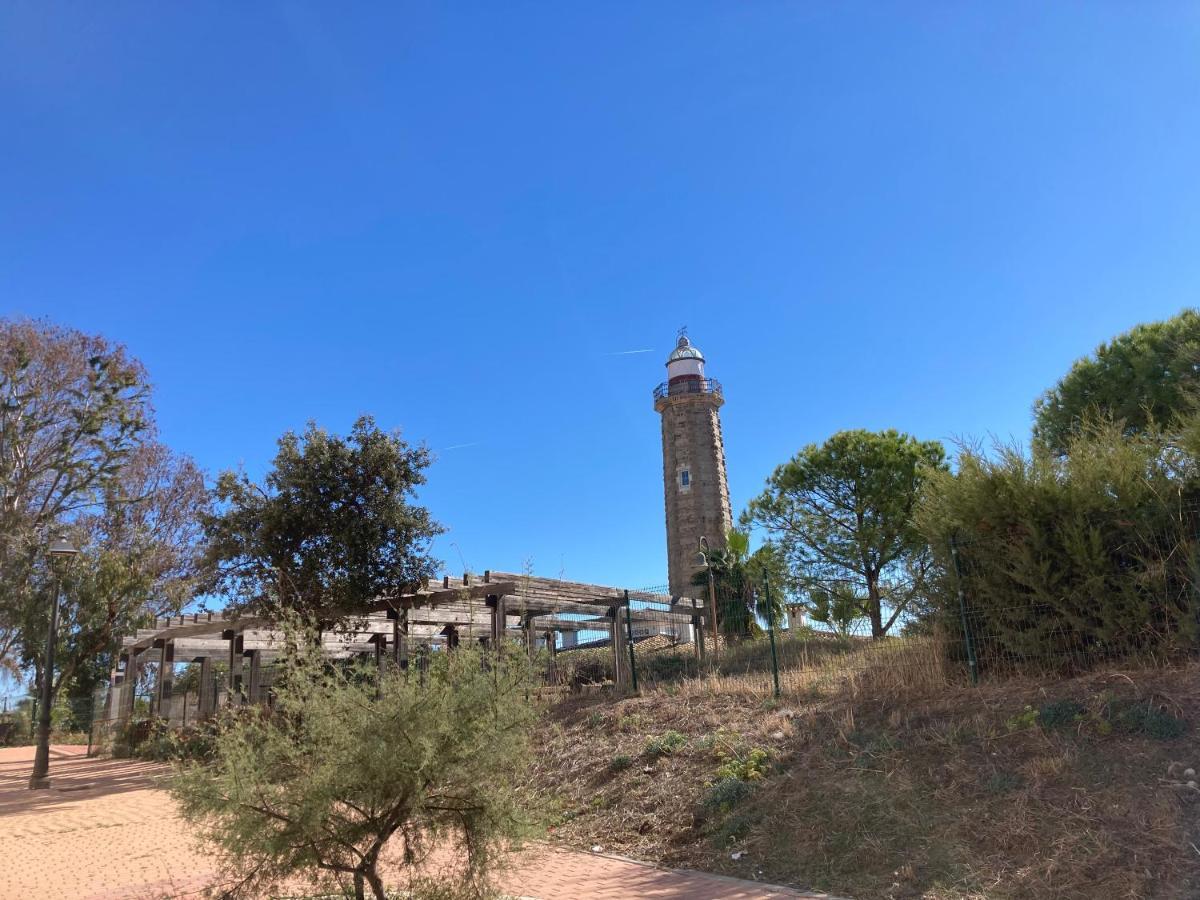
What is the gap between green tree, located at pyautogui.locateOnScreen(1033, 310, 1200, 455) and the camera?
18297 millimetres

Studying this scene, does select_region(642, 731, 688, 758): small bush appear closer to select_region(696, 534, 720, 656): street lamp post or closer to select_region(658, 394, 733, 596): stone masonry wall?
select_region(696, 534, 720, 656): street lamp post

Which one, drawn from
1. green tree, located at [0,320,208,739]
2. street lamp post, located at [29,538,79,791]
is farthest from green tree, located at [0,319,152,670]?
street lamp post, located at [29,538,79,791]

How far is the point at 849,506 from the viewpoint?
86.1 feet

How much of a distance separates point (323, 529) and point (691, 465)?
25.9 m

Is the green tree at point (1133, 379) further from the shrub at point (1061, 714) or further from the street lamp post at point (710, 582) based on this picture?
the shrub at point (1061, 714)

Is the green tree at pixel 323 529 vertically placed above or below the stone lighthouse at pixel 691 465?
below

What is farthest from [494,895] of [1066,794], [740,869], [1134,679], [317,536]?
[317,536]

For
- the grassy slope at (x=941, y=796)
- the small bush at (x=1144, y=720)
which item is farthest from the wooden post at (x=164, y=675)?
the small bush at (x=1144, y=720)

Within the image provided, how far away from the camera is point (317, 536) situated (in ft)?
51.8

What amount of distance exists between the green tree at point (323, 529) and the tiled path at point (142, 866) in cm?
423

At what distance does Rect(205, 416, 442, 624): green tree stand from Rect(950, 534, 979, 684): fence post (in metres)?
10.1

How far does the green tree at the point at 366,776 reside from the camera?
183 inches

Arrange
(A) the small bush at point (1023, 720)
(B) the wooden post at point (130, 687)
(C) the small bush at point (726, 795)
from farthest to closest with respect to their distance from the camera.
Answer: (B) the wooden post at point (130, 687)
(C) the small bush at point (726, 795)
(A) the small bush at point (1023, 720)

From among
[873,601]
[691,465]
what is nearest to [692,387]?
[691,465]
